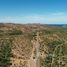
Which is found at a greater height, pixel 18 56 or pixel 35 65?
pixel 35 65

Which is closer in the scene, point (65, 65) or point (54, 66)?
point (54, 66)

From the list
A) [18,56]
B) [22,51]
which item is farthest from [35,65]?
[22,51]

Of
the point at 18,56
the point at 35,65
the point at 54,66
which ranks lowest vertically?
the point at 18,56

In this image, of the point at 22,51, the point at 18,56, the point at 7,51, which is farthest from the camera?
the point at 22,51

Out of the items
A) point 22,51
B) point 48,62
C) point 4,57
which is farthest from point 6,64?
point 22,51

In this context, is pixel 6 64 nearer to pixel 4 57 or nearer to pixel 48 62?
pixel 4 57

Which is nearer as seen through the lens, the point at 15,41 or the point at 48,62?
the point at 48,62

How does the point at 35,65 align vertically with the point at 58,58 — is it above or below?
above

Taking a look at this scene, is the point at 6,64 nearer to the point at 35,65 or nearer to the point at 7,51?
the point at 7,51

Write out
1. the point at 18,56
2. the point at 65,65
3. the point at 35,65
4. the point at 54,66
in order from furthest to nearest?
the point at 18,56, the point at 65,65, the point at 54,66, the point at 35,65
